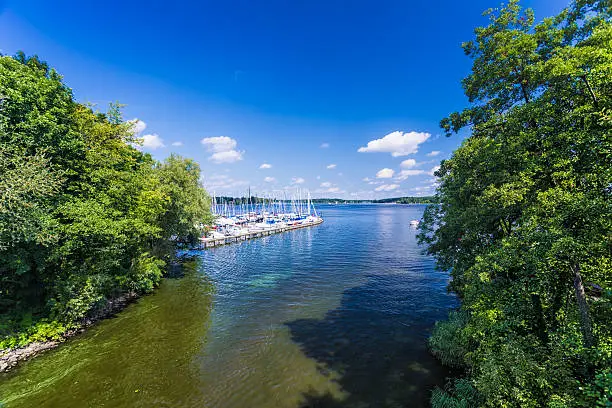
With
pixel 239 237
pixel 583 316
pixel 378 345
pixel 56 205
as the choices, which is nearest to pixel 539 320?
pixel 583 316

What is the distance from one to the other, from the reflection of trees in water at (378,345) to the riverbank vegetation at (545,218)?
186cm

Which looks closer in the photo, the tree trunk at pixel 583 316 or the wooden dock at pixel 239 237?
the tree trunk at pixel 583 316

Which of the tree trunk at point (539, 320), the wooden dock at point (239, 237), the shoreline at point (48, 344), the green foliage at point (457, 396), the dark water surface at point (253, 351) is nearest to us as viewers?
the tree trunk at point (539, 320)

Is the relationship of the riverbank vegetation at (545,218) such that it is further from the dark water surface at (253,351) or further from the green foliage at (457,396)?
the dark water surface at (253,351)

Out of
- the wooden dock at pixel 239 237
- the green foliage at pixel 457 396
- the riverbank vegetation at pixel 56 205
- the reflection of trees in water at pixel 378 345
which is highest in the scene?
the riverbank vegetation at pixel 56 205

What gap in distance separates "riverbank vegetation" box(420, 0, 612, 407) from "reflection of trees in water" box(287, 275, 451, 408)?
1864mm

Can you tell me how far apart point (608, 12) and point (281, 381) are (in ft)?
70.6

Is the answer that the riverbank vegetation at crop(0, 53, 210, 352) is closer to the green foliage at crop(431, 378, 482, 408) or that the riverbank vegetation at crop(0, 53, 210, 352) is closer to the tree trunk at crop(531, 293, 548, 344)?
the green foliage at crop(431, 378, 482, 408)

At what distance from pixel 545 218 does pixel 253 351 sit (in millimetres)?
15993

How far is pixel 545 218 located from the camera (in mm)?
7781

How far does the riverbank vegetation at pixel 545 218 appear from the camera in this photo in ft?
22.5

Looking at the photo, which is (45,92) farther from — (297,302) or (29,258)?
(297,302)

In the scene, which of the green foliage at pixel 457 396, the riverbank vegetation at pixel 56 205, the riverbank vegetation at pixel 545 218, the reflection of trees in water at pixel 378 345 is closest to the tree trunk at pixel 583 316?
the riverbank vegetation at pixel 545 218

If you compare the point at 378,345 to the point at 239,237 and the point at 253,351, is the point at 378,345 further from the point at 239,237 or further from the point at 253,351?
the point at 239,237
